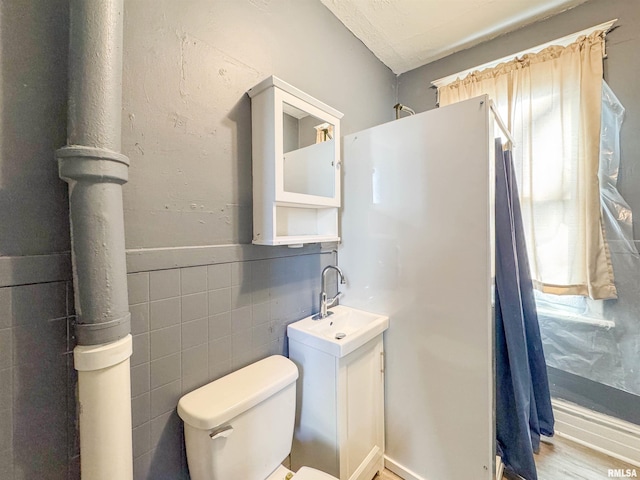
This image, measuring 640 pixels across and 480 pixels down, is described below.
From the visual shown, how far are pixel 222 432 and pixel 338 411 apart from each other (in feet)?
1.70

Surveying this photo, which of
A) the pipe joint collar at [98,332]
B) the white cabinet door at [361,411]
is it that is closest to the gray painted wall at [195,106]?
the pipe joint collar at [98,332]

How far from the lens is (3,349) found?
0.65 metres

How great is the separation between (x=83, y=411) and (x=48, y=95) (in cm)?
84

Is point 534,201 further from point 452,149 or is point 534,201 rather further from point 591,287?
point 452,149

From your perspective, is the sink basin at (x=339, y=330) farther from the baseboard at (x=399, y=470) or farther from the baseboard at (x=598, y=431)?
the baseboard at (x=598, y=431)

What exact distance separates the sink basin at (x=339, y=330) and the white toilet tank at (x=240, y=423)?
6.6 inches

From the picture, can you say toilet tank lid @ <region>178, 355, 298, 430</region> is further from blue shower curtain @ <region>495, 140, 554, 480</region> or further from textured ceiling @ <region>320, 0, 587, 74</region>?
textured ceiling @ <region>320, 0, 587, 74</region>

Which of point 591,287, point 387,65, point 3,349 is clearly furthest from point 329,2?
point 591,287

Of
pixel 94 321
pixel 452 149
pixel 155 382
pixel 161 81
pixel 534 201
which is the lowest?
pixel 155 382

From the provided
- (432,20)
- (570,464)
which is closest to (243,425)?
(570,464)

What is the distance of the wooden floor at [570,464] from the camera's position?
55.7 inches

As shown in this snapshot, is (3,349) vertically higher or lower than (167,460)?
higher

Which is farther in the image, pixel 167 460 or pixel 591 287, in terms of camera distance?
pixel 591 287

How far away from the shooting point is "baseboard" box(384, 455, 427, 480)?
53.2 inches
